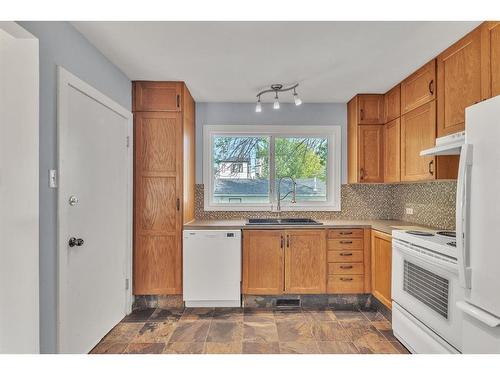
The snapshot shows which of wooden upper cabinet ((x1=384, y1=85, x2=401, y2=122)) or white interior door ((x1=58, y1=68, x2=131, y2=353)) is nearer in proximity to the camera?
white interior door ((x1=58, y1=68, x2=131, y2=353))

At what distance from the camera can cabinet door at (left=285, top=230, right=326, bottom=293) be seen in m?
2.93

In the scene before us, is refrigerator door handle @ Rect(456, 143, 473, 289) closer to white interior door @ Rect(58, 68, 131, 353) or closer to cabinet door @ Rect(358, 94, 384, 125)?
cabinet door @ Rect(358, 94, 384, 125)

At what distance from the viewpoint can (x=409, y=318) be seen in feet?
6.81

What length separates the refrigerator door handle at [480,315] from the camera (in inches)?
46.9

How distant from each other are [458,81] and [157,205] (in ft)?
9.17

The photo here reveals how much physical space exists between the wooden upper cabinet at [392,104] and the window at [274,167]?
2.01 ft

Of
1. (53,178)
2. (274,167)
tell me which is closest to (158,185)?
(53,178)

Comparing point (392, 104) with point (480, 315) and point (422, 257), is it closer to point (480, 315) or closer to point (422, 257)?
point (422, 257)

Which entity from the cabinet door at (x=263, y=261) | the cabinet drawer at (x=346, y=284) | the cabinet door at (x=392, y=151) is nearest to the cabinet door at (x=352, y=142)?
the cabinet door at (x=392, y=151)

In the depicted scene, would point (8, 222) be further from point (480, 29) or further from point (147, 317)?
point (480, 29)

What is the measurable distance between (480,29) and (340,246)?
6.88 ft

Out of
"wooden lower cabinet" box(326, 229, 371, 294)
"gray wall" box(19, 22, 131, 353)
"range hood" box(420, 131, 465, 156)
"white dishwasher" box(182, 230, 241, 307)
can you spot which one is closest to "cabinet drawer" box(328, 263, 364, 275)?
"wooden lower cabinet" box(326, 229, 371, 294)

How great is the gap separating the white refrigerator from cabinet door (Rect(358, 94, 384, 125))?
1.95 m
